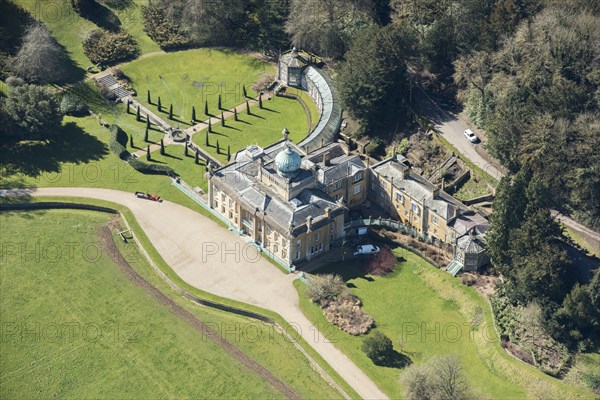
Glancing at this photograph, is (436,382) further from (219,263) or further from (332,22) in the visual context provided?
(332,22)

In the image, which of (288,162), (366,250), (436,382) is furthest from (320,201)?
(436,382)

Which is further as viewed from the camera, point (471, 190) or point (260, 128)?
point (260, 128)

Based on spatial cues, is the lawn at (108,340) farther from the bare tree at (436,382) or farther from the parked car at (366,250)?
the parked car at (366,250)

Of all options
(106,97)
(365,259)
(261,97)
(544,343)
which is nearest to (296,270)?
(365,259)

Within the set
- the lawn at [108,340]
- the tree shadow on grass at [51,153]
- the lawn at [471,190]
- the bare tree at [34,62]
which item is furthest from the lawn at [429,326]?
the bare tree at [34,62]

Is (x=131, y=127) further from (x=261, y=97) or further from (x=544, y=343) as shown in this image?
(x=544, y=343)

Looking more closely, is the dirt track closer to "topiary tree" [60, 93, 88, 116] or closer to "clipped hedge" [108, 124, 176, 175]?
"clipped hedge" [108, 124, 176, 175]
